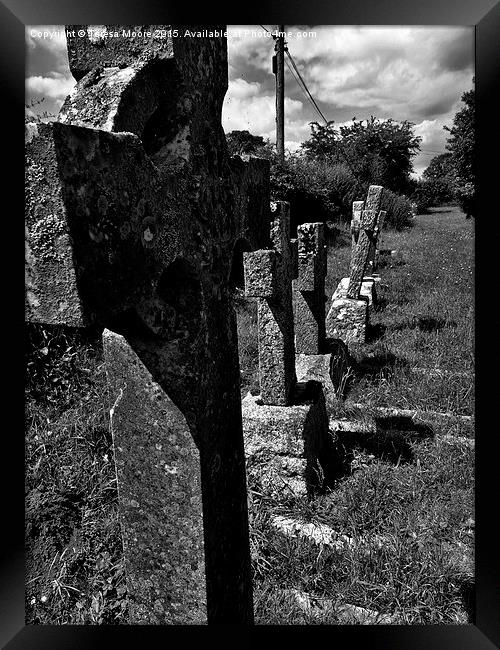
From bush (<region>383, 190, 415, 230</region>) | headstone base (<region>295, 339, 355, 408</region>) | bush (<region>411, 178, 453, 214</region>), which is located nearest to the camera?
headstone base (<region>295, 339, 355, 408</region>)

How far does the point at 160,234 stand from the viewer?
116 cm

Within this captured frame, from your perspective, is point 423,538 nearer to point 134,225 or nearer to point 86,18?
point 134,225

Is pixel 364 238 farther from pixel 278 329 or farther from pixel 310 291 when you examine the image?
pixel 278 329

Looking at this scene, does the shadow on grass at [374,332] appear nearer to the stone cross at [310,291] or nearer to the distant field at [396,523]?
the distant field at [396,523]

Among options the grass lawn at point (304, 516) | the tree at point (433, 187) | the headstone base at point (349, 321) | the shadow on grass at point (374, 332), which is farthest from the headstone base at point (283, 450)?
the tree at point (433, 187)

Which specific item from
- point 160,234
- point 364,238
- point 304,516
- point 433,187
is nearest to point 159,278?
point 160,234

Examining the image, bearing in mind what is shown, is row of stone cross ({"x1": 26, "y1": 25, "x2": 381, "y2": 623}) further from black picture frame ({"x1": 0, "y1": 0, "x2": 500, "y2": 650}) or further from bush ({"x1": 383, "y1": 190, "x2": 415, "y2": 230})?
bush ({"x1": 383, "y1": 190, "x2": 415, "y2": 230})

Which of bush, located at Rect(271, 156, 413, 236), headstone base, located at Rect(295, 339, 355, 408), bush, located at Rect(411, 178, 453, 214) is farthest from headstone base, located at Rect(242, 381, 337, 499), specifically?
bush, located at Rect(411, 178, 453, 214)

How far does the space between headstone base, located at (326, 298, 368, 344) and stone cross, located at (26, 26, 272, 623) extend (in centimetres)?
583

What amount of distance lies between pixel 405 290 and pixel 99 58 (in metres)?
10.3

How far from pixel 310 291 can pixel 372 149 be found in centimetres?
2582

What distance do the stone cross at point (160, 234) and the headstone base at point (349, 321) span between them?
19.1 ft

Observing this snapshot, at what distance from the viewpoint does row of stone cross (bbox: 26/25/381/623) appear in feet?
2.96

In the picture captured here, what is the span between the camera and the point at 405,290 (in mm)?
10898
